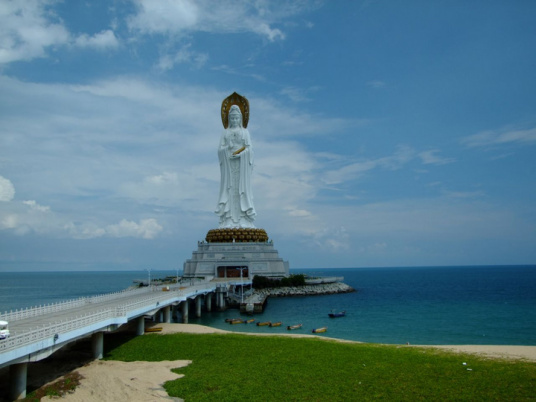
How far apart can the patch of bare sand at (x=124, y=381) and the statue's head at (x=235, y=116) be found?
127ft

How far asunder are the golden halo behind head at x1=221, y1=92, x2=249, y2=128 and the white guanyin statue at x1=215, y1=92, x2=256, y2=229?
1264mm

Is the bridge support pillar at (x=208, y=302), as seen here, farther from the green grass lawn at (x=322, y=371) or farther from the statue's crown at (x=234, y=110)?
the statue's crown at (x=234, y=110)

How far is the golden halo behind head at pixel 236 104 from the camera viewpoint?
53.2 m

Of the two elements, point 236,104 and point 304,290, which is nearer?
point 304,290

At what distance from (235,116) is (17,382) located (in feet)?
137

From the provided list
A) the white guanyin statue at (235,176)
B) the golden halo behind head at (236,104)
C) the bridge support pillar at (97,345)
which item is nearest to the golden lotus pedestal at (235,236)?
the white guanyin statue at (235,176)

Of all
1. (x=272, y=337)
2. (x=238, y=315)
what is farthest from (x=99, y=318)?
(x=238, y=315)

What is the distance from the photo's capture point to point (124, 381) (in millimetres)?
13625

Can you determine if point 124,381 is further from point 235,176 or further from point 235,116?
point 235,116

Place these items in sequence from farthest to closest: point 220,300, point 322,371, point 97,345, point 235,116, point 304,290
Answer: point 235,116, point 304,290, point 220,300, point 97,345, point 322,371

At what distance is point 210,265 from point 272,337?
26543 millimetres

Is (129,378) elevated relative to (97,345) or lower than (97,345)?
lower

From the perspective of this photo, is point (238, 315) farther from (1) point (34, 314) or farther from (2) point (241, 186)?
(2) point (241, 186)

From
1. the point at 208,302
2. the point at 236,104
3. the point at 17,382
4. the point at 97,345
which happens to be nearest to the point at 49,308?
the point at 97,345
